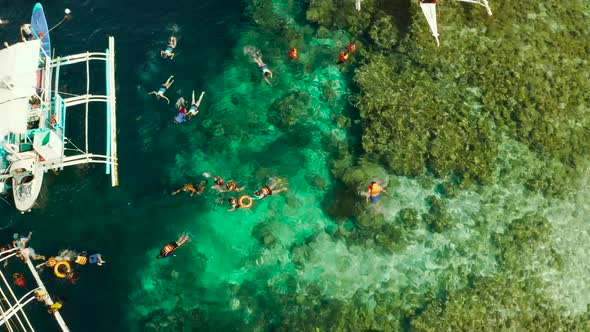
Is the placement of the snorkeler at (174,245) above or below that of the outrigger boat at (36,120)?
below

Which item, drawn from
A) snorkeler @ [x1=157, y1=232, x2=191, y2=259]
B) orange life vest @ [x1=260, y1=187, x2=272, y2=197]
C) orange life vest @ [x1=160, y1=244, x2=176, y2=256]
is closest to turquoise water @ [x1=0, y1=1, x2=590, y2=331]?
snorkeler @ [x1=157, y1=232, x2=191, y2=259]

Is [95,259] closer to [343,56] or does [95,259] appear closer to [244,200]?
[244,200]

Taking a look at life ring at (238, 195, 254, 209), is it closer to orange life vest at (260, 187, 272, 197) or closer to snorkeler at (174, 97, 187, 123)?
orange life vest at (260, 187, 272, 197)

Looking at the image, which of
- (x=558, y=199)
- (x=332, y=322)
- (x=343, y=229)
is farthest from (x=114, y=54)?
(x=558, y=199)

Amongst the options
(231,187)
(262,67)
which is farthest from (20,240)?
(262,67)

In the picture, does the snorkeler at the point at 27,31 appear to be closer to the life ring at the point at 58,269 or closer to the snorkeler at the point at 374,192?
the life ring at the point at 58,269

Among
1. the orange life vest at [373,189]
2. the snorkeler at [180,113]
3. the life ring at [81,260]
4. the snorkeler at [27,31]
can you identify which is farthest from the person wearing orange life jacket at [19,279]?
the orange life vest at [373,189]
